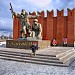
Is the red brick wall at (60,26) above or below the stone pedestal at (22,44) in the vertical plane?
above

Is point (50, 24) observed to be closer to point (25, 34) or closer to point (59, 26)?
point (59, 26)

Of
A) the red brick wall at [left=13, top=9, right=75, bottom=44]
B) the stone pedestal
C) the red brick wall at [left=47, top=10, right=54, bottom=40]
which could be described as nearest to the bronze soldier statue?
the stone pedestal

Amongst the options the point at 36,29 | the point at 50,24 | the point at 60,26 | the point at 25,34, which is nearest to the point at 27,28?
the point at 25,34

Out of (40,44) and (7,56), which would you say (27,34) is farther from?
(7,56)

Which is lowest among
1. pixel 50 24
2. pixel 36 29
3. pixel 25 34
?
pixel 25 34

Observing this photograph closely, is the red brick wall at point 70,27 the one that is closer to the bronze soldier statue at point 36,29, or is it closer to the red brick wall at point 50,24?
the red brick wall at point 50,24

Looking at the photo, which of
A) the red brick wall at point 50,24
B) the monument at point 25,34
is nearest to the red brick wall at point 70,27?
the red brick wall at point 50,24

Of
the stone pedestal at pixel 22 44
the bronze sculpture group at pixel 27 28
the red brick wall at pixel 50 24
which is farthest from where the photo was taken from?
the red brick wall at pixel 50 24

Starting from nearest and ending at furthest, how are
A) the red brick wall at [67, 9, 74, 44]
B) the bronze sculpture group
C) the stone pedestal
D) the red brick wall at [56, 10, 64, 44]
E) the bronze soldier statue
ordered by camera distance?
the stone pedestal
the bronze sculpture group
the bronze soldier statue
the red brick wall at [67, 9, 74, 44]
the red brick wall at [56, 10, 64, 44]

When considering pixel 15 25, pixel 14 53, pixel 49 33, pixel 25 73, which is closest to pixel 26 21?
pixel 14 53

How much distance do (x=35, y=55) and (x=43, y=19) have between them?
1504 centimetres

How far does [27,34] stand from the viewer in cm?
1370

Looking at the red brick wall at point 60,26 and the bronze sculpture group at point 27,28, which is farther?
the red brick wall at point 60,26

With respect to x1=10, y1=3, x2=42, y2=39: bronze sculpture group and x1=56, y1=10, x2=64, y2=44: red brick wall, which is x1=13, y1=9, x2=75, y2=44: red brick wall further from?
x1=10, y1=3, x2=42, y2=39: bronze sculpture group
